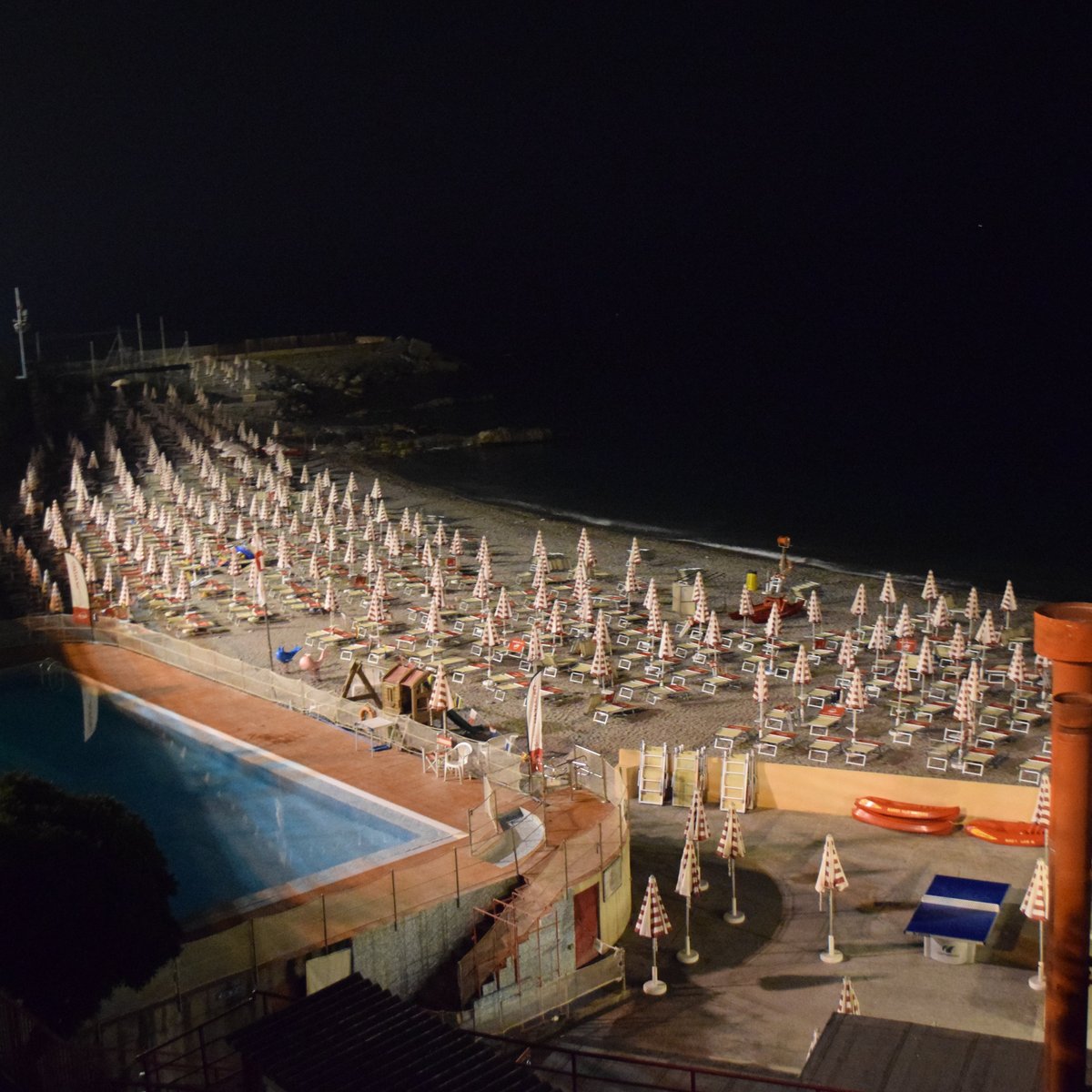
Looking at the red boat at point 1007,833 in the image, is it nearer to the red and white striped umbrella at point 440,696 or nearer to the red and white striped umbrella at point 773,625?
the red and white striped umbrella at point 440,696

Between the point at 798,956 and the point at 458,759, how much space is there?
5.41 m

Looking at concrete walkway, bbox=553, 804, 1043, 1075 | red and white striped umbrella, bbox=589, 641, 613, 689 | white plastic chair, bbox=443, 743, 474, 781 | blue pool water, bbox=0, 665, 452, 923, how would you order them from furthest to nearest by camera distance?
red and white striped umbrella, bbox=589, 641, 613, 689 < white plastic chair, bbox=443, 743, 474, 781 < blue pool water, bbox=0, 665, 452, 923 < concrete walkway, bbox=553, 804, 1043, 1075

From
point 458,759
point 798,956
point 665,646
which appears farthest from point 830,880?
point 665,646

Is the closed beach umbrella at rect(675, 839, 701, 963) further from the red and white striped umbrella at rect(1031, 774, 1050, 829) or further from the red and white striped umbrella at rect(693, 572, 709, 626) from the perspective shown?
the red and white striped umbrella at rect(693, 572, 709, 626)

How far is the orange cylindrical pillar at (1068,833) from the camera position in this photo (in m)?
6.15

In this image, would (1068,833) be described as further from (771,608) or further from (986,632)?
(771,608)

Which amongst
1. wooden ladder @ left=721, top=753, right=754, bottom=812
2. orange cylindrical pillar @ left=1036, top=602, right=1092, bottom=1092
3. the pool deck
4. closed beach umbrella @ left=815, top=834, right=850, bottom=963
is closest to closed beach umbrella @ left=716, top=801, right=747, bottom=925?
closed beach umbrella @ left=815, top=834, right=850, bottom=963

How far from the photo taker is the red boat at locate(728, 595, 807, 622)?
32.1m

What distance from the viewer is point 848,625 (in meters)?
33.4

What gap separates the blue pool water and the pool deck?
256 mm

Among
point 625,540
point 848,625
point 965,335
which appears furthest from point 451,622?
point 965,335

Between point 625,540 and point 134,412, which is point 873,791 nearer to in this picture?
→ point 625,540

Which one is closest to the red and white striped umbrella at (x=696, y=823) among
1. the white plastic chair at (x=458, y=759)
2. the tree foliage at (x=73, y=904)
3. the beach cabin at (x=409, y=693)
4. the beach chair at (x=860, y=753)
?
the white plastic chair at (x=458, y=759)

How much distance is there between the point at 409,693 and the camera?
21.8 meters
